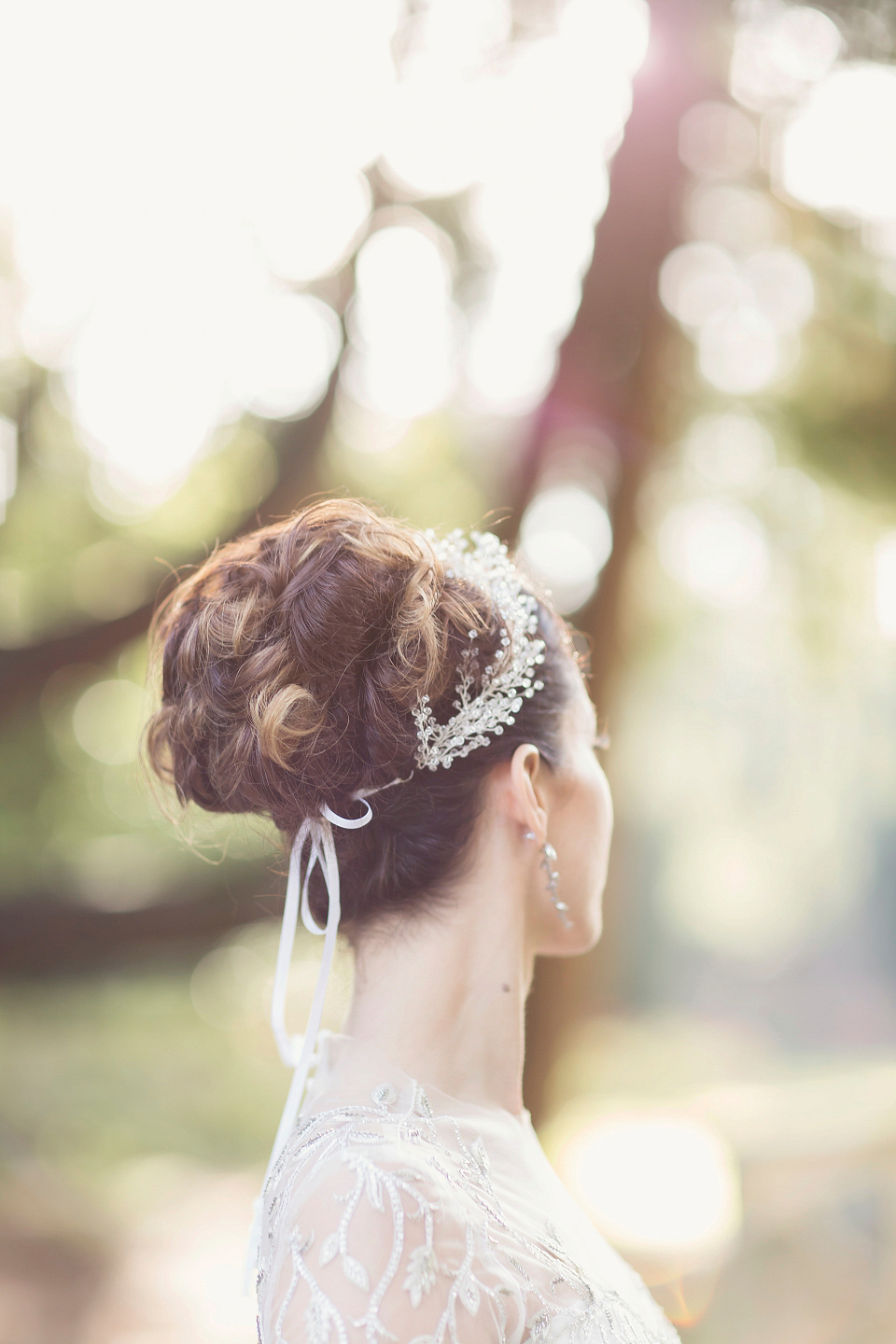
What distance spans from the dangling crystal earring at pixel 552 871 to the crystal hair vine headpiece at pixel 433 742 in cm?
20

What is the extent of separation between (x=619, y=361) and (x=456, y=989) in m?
2.38

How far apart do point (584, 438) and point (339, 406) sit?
975 mm

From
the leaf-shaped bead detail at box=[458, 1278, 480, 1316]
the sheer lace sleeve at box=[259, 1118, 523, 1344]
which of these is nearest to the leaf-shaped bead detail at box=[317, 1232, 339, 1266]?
the sheer lace sleeve at box=[259, 1118, 523, 1344]

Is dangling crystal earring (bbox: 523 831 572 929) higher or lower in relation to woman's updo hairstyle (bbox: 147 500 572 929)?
lower

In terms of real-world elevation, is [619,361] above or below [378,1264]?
above

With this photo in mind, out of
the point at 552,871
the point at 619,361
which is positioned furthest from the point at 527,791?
the point at 619,361

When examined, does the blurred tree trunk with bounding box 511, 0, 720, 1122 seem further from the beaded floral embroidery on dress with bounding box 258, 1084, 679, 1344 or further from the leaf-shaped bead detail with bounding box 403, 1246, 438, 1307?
the leaf-shaped bead detail with bounding box 403, 1246, 438, 1307

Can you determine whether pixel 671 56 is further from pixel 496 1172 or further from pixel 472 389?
pixel 496 1172

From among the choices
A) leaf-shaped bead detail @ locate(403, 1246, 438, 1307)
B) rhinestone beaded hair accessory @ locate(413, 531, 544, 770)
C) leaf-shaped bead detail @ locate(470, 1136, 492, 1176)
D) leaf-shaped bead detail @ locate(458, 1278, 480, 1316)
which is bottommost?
leaf-shaped bead detail @ locate(470, 1136, 492, 1176)

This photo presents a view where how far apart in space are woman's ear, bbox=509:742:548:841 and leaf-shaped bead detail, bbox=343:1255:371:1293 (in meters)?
0.62

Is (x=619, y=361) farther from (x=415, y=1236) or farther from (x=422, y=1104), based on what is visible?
(x=415, y=1236)

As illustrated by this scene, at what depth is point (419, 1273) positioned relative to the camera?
981 millimetres

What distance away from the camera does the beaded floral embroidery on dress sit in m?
0.97

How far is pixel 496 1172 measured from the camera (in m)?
1.28
